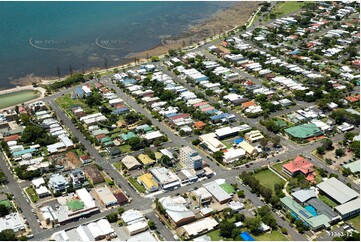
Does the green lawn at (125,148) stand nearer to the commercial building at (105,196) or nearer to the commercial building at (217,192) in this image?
the commercial building at (105,196)

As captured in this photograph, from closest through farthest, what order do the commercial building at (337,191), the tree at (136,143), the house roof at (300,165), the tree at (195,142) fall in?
1. the commercial building at (337,191)
2. the house roof at (300,165)
3. the tree at (136,143)
4. the tree at (195,142)

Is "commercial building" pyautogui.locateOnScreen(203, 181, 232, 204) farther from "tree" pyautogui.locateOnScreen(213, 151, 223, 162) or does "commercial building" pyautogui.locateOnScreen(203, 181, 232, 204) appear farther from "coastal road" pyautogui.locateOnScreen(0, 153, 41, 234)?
"coastal road" pyautogui.locateOnScreen(0, 153, 41, 234)

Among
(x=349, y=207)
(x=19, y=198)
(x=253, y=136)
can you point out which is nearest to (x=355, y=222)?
(x=349, y=207)

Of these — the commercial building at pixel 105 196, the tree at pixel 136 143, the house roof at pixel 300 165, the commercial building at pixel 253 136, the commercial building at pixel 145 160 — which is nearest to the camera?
the commercial building at pixel 105 196

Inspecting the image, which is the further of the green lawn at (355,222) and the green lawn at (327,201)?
the green lawn at (327,201)

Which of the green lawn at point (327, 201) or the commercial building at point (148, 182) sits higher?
the commercial building at point (148, 182)

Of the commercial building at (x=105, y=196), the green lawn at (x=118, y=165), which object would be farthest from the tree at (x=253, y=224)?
the green lawn at (x=118, y=165)
